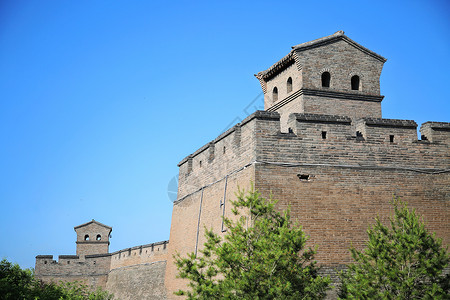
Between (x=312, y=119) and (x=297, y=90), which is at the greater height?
(x=297, y=90)

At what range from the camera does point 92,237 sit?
34094 millimetres

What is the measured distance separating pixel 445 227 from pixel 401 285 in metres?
3.29

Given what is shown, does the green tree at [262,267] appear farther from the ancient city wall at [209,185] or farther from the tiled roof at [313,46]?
the tiled roof at [313,46]

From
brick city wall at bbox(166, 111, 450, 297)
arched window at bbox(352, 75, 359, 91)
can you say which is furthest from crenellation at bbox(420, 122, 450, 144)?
arched window at bbox(352, 75, 359, 91)

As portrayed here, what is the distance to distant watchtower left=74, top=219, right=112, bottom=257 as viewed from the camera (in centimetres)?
3366

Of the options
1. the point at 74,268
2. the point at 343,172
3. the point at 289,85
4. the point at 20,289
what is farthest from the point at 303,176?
the point at 74,268

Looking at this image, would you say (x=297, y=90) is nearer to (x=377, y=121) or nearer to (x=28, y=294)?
(x=377, y=121)

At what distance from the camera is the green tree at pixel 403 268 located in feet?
31.5

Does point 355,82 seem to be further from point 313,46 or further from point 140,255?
point 140,255

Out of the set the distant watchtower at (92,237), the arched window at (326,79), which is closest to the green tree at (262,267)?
the arched window at (326,79)

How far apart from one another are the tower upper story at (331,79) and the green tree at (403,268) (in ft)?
21.1

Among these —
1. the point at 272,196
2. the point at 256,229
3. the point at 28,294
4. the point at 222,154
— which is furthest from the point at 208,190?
the point at 28,294

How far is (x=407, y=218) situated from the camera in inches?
401

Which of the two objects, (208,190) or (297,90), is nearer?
(208,190)
